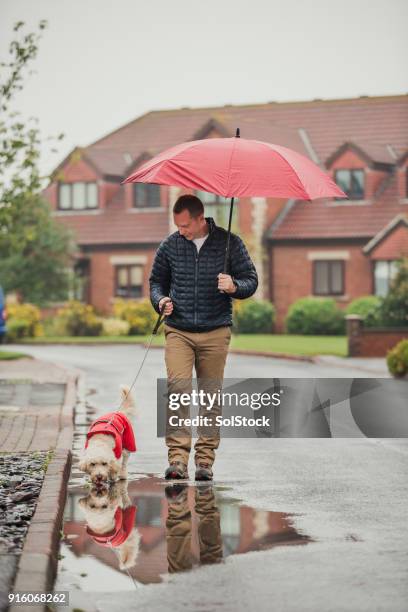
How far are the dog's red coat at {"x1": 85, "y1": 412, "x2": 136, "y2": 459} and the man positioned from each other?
31cm

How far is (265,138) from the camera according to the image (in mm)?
49844

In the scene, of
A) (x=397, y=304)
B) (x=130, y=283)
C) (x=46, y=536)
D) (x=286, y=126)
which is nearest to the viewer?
(x=46, y=536)

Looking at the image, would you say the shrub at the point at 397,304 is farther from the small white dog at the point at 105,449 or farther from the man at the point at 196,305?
the small white dog at the point at 105,449

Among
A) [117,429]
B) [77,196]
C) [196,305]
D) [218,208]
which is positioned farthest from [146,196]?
[117,429]

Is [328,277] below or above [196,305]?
above

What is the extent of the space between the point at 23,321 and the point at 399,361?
23.4 metres

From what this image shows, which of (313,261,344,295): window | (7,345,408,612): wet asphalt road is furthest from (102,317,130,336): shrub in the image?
(7,345,408,612): wet asphalt road

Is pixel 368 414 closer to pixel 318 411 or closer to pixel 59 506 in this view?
pixel 318 411

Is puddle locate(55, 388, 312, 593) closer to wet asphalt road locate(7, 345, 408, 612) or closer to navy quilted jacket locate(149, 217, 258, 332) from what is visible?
wet asphalt road locate(7, 345, 408, 612)

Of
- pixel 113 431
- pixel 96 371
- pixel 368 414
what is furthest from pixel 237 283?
pixel 96 371

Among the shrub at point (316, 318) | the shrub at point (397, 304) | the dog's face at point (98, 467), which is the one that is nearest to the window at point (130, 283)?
the shrub at point (316, 318)

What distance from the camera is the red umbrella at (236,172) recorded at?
9078 millimetres

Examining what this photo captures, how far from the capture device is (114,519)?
779 cm

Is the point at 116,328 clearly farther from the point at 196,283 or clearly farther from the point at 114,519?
the point at 114,519
